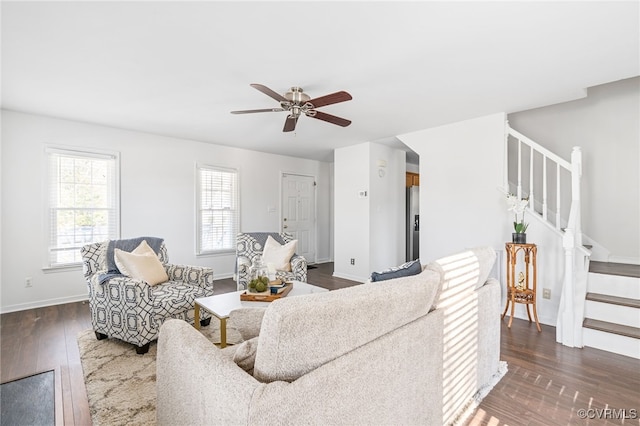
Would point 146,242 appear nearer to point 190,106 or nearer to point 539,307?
point 190,106

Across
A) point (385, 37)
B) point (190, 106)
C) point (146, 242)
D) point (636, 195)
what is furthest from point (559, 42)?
point (146, 242)

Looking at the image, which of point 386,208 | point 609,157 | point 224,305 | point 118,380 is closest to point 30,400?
point 118,380

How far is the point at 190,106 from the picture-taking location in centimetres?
351

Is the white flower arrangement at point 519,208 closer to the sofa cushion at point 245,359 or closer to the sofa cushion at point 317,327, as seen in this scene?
the sofa cushion at point 317,327

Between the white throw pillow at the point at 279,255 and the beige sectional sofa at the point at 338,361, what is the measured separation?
222 centimetres

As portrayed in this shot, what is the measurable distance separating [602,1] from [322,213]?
5.80 m

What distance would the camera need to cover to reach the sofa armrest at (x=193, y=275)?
10.3 feet

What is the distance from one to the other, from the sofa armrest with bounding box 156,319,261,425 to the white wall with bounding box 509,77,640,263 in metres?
4.90

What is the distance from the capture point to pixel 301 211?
6.80m

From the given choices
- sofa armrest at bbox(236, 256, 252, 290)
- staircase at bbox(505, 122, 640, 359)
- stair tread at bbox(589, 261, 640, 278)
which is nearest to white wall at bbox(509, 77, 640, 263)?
stair tread at bbox(589, 261, 640, 278)

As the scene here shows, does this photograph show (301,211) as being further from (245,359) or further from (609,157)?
(245,359)

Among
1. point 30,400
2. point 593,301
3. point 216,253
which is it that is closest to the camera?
point 30,400

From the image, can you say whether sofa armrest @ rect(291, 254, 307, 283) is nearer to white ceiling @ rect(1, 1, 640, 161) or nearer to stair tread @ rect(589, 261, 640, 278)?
white ceiling @ rect(1, 1, 640, 161)

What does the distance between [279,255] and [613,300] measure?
11.4 feet
